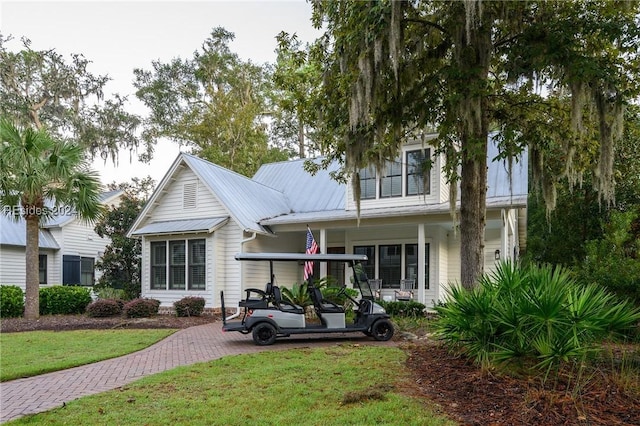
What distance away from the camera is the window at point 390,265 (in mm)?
16141

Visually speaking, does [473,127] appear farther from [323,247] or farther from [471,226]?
[323,247]

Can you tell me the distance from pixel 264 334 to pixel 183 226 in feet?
24.1

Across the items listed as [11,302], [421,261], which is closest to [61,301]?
[11,302]

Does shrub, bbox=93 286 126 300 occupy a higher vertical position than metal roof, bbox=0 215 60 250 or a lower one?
lower

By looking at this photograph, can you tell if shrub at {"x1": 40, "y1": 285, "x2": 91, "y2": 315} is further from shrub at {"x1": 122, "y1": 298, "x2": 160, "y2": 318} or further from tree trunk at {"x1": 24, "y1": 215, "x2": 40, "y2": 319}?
shrub at {"x1": 122, "y1": 298, "x2": 160, "y2": 318}

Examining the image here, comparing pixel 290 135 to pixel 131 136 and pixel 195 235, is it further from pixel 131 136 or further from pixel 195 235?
pixel 195 235

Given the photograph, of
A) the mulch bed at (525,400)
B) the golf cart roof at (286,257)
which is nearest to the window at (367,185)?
the golf cart roof at (286,257)

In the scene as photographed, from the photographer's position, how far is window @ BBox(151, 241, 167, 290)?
53.1ft

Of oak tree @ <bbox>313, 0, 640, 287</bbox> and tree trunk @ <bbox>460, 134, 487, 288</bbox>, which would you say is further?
tree trunk @ <bbox>460, 134, 487, 288</bbox>

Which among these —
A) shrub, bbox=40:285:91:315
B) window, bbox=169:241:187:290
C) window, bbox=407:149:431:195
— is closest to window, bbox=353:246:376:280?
window, bbox=407:149:431:195

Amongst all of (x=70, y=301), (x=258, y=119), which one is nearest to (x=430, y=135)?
(x=70, y=301)

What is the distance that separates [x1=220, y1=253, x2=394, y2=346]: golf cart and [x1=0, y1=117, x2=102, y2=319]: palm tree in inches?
283

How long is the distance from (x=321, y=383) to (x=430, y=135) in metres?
10.8

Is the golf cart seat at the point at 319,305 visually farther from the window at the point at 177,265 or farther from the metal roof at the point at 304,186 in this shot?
the window at the point at 177,265
